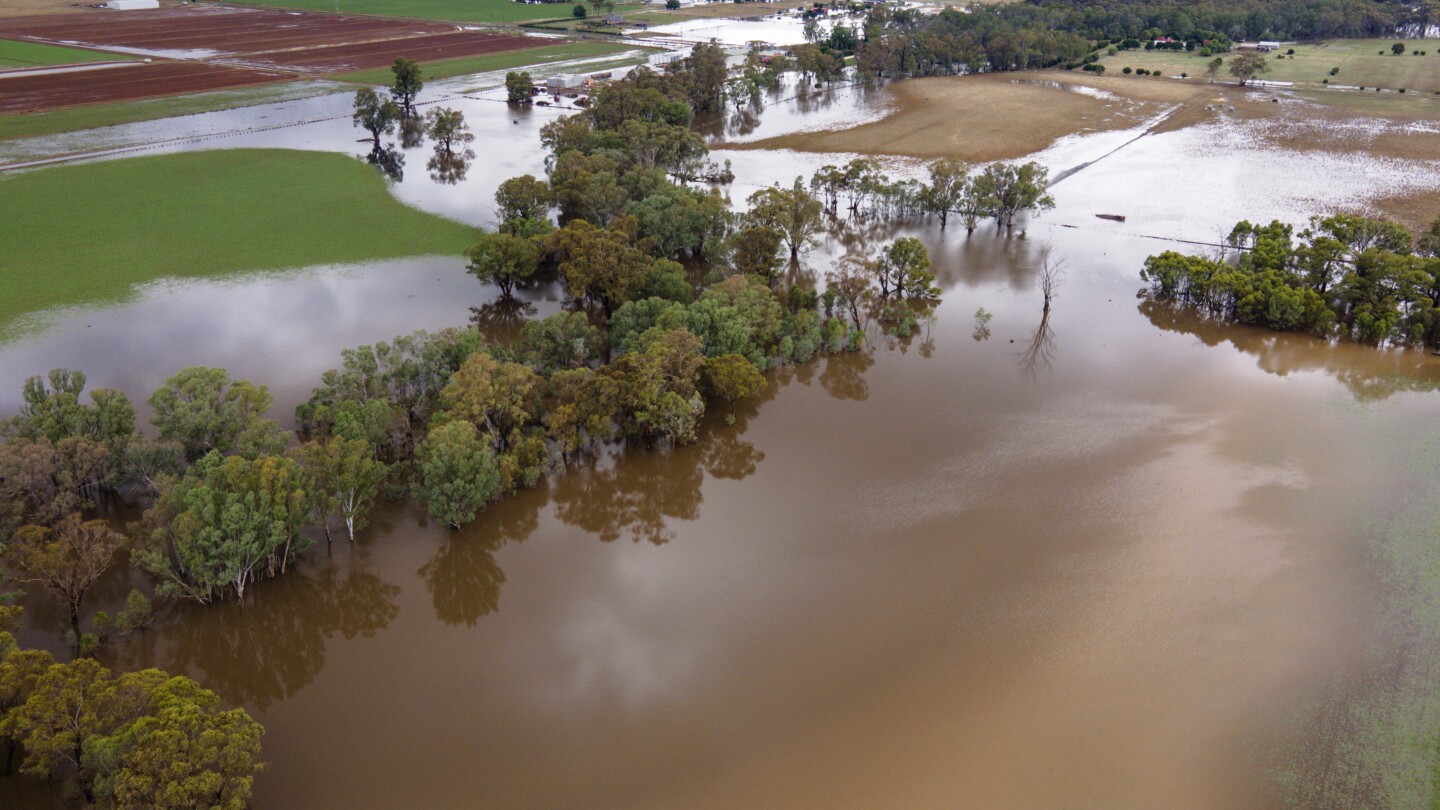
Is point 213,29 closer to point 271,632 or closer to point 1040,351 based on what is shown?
point 271,632

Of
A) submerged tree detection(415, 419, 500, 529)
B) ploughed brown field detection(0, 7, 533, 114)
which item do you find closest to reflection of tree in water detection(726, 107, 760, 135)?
ploughed brown field detection(0, 7, 533, 114)

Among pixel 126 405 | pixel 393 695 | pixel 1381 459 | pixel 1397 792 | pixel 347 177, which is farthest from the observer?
pixel 347 177

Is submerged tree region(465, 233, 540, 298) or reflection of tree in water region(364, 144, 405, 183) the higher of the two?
reflection of tree in water region(364, 144, 405, 183)

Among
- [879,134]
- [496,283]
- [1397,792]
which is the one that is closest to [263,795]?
[1397,792]

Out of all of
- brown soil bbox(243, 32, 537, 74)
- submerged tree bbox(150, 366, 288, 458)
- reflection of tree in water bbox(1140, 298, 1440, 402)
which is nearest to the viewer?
submerged tree bbox(150, 366, 288, 458)

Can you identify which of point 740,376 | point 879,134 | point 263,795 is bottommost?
point 263,795

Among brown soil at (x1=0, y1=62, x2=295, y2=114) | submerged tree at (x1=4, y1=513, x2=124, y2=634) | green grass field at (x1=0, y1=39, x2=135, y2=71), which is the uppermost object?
green grass field at (x1=0, y1=39, x2=135, y2=71)

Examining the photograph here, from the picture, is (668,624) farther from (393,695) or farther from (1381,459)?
(1381,459)

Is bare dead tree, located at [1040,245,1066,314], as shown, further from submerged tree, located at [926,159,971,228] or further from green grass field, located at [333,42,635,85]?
green grass field, located at [333,42,635,85]
